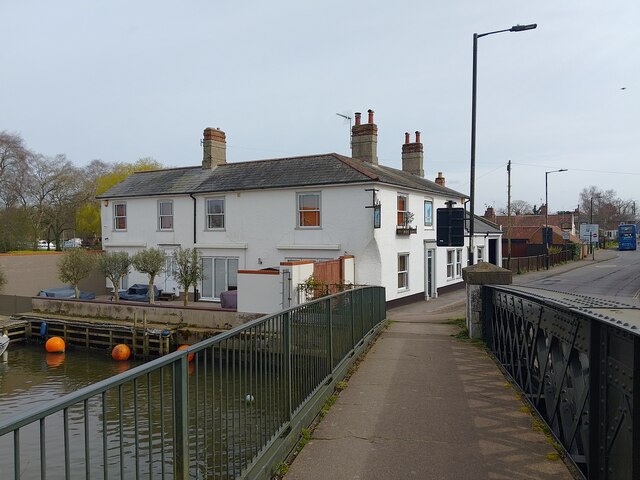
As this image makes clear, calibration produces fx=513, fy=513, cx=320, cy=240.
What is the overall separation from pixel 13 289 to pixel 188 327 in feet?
45.7

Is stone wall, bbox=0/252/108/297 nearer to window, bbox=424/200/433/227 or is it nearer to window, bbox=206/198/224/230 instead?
window, bbox=206/198/224/230

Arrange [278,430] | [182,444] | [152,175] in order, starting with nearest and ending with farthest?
[182,444], [278,430], [152,175]

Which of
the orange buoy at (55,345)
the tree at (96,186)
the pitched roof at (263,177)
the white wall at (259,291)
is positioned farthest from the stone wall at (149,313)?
the tree at (96,186)

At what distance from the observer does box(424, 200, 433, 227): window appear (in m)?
26.6

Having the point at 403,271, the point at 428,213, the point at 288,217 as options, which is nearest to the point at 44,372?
the point at 288,217

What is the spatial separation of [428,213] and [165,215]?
14.0m

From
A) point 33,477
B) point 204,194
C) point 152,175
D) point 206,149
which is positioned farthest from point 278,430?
point 152,175

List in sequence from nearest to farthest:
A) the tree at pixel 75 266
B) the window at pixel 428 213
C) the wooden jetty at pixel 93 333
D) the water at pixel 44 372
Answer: the water at pixel 44 372 < the wooden jetty at pixel 93 333 < the tree at pixel 75 266 < the window at pixel 428 213

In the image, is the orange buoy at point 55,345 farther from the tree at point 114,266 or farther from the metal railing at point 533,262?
the metal railing at point 533,262

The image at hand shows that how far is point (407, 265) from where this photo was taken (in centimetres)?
2433

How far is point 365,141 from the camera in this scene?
26641mm

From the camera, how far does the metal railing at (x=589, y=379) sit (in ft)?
11.1

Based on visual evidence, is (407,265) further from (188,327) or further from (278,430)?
(278,430)

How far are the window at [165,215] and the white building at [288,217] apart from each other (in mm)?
53
